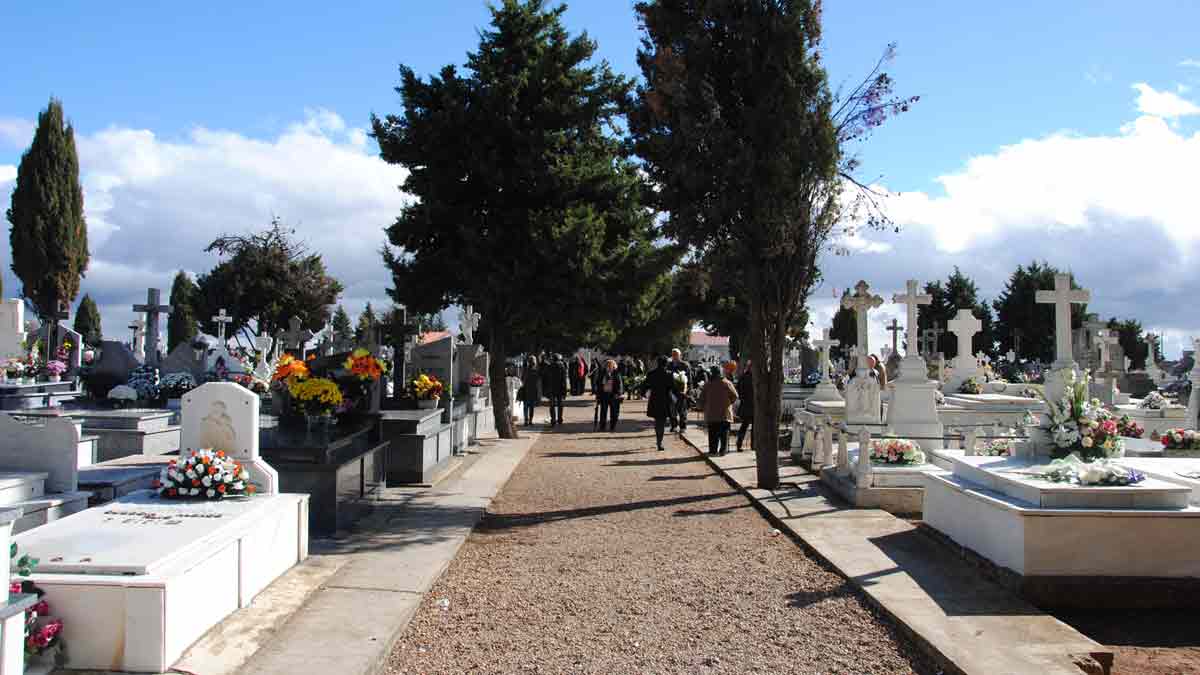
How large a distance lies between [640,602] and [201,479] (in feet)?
11.3

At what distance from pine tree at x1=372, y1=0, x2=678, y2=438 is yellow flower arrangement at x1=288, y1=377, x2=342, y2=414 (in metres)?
7.88

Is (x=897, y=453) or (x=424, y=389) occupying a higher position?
(x=424, y=389)

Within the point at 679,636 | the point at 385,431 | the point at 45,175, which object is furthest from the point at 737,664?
the point at 45,175

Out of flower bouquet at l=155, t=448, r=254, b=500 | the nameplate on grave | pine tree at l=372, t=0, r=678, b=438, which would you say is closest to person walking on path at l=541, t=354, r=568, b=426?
pine tree at l=372, t=0, r=678, b=438

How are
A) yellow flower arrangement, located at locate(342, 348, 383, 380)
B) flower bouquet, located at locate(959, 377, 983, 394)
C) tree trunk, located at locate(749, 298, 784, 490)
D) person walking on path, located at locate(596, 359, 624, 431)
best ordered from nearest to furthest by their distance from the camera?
yellow flower arrangement, located at locate(342, 348, 383, 380) → tree trunk, located at locate(749, 298, 784, 490) → flower bouquet, located at locate(959, 377, 983, 394) → person walking on path, located at locate(596, 359, 624, 431)

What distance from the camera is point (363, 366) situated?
1117 cm

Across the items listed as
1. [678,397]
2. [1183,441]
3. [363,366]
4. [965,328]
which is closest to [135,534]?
[363,366]

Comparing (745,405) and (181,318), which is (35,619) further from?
(181,318)

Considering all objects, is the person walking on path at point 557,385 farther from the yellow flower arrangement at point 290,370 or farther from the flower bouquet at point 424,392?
the yellow flower arrangement at point 290,370

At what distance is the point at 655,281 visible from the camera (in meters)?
18.9

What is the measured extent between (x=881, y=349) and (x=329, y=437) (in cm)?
3490

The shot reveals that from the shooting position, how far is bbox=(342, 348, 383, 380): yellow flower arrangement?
11078mm

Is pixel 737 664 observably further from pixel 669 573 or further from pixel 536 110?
pixel 536 110

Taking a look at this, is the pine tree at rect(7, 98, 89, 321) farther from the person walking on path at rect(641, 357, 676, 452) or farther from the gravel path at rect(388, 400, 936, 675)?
the gravel path at rect(388, 400, 936, 675)
